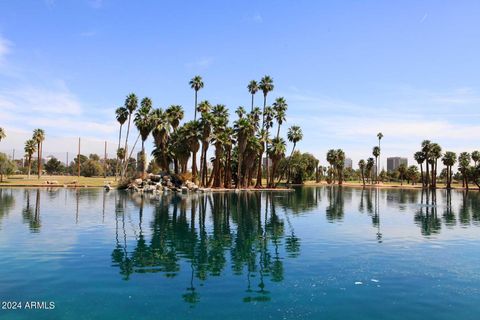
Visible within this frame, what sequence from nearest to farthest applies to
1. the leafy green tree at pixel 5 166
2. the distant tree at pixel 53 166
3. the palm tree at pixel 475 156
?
the leafy green tree at pixel 5 166, the palm tree at pixel 475 156, the distant tree at pixel 53 166

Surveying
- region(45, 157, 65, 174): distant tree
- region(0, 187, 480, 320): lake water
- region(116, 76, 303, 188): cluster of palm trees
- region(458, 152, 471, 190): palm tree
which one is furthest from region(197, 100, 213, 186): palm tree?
region(45, 157, 65, 174): distant tree

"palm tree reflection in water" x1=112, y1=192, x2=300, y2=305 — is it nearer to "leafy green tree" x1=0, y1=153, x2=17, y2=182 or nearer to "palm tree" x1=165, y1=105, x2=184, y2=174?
"palm tree" x1=165, y1=105, x2=184, y2=174

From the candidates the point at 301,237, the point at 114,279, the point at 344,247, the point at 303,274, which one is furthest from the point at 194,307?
the point at 301,237

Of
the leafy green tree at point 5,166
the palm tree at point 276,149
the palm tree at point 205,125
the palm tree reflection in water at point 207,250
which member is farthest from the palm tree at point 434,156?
the leafy green tree at point 5,166

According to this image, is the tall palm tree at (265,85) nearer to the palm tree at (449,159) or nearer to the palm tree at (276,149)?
the palm tree at (276,149)

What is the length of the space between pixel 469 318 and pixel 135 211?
37.6 meters

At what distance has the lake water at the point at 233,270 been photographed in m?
13.9

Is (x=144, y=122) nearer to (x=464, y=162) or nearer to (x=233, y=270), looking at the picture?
(x=233, y=270)

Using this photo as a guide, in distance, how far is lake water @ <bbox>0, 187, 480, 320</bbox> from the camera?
13852mm

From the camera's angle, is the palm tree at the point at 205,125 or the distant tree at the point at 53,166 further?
the distant tree at the point at 53,166

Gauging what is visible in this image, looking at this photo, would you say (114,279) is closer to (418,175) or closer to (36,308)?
(36,308)

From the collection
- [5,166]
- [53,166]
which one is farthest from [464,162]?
[53,166]

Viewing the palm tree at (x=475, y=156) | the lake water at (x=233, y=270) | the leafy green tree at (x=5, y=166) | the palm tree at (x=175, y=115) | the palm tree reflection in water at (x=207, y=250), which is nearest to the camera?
the lake water at (x=233, y=270)

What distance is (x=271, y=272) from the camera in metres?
19.0
